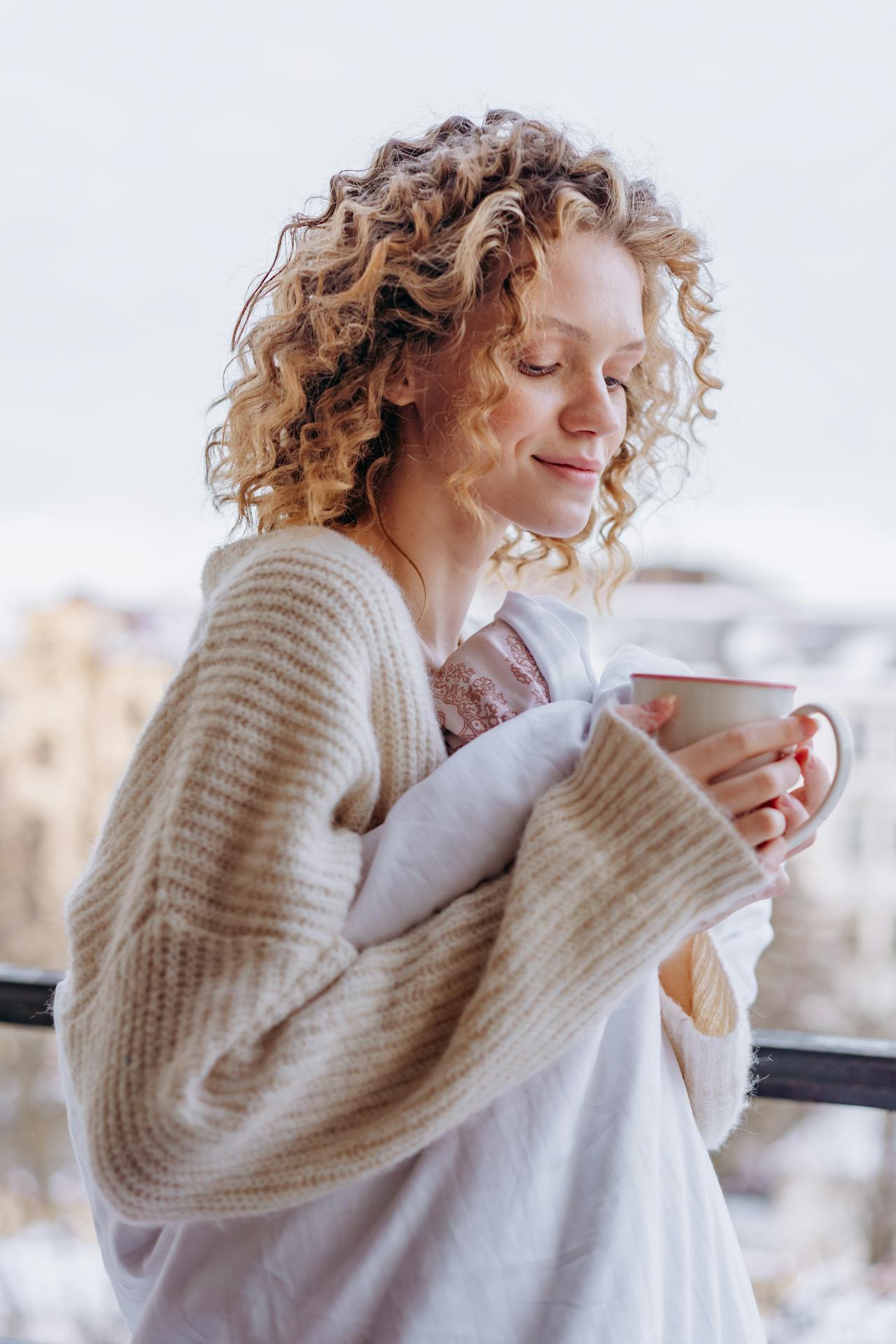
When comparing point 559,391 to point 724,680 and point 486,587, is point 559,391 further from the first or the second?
point 486,587

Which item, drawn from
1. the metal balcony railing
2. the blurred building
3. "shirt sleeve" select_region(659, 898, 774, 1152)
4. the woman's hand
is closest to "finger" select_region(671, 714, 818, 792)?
the woman's hand

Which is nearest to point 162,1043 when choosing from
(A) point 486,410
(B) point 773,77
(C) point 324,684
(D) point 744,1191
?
(C) point 324,684

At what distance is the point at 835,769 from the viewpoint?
2.11 ft

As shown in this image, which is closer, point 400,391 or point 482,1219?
point 482,1219

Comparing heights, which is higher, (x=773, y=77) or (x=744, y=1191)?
(x=773, y=77)

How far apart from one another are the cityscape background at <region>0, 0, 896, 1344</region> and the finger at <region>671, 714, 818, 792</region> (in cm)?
5

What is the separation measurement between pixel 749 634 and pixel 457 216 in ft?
30.1

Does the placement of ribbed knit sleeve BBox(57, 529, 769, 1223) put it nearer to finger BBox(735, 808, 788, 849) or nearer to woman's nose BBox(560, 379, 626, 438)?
finger BBox(735, 808, 788, 849)

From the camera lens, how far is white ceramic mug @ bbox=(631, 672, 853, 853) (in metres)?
0.63

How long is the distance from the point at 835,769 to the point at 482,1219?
1.19 feet

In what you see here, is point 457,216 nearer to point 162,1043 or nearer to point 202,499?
point 202,499

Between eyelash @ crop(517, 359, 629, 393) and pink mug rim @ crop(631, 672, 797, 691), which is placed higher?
eyelash @ crop(517, 359, 629, 393)

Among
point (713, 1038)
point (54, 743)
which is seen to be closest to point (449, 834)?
point (713, 1038)

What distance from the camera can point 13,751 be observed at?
13.6m
